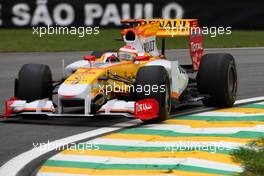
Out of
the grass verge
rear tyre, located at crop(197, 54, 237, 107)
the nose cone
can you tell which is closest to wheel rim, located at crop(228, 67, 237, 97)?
rear tyre, located at crop(197, 54, 237, 107)

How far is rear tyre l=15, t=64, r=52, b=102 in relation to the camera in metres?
10.5

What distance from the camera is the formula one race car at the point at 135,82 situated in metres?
9.98

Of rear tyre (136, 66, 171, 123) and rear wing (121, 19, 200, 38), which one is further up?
rear wing (121, 19, 200, 38)

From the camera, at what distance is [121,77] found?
10523 mm

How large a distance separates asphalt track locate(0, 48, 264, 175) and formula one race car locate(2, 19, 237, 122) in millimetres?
185

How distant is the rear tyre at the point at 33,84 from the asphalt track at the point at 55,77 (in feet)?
1.04

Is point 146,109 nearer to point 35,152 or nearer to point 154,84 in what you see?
point 154,84

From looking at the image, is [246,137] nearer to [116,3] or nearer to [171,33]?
[171,33]

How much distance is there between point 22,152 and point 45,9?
56.1ft
